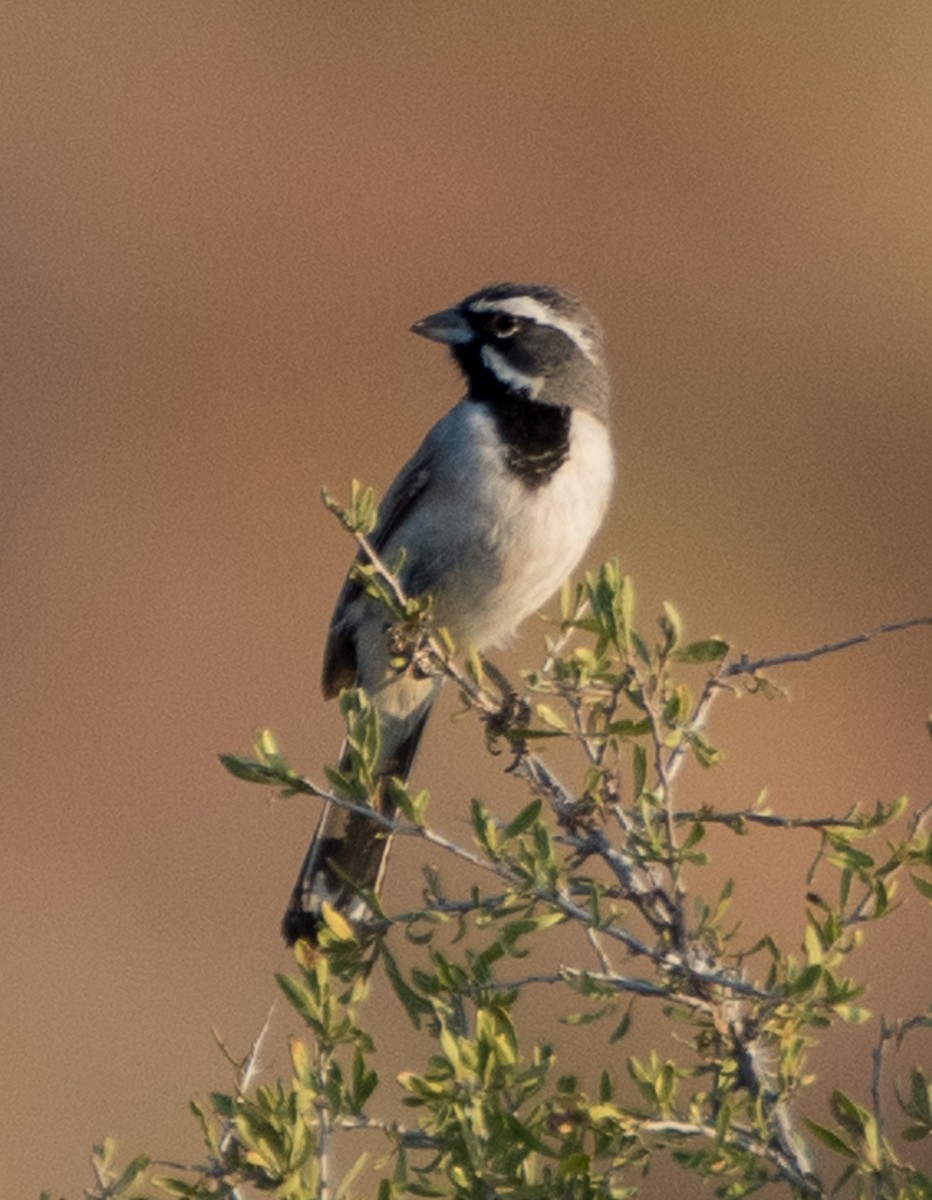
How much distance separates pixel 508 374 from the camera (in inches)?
203

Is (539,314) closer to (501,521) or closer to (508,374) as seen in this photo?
(508,374)

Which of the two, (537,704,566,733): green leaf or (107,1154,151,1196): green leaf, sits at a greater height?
(537,704,566,733): green leaf

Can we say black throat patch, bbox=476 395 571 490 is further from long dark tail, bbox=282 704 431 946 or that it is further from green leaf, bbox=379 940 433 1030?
green leaf, bbox=379 940 433 1030

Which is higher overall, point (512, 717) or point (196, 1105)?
point (512, 717)

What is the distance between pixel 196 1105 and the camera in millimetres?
2561

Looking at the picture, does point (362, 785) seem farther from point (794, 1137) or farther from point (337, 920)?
point (794, 1137)

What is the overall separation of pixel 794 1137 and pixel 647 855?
1.34ft

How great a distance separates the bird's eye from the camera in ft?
17.1

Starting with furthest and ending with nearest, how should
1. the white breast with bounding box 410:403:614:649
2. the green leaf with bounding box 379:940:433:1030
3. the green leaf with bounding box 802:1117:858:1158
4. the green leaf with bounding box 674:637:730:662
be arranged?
the white breast with bounding box 410:403:614:649, the green leaf with bounding box 674:637:730:662, the green leaf with bounding box 379:940:433:1030, the green leaf with bounding box 802:1117:858:1158

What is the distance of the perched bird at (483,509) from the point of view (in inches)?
193

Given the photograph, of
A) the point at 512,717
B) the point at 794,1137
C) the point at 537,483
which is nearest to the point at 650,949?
the point at 794,1137

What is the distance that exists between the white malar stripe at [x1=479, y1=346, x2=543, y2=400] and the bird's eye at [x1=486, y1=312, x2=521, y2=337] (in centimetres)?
5

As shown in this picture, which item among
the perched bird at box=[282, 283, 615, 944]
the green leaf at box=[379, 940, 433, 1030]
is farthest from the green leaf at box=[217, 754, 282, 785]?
the perched bird at box=[282, 283, 615, 944]

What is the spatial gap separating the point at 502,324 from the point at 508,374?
16cm
